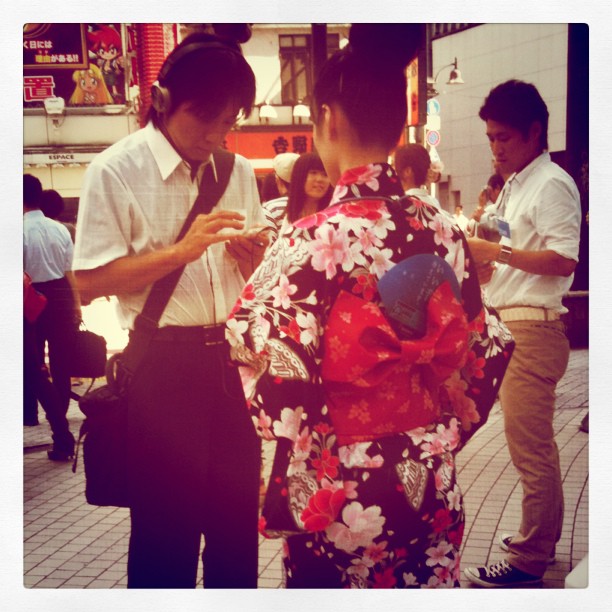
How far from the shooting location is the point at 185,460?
7.69 feet

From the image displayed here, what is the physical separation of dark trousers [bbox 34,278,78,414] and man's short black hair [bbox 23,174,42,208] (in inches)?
11.4

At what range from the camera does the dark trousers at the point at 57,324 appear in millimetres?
2521

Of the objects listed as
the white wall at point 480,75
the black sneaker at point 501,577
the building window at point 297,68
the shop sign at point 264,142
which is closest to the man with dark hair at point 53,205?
the shop sign at point 264,142

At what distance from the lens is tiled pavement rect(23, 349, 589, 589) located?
2818 mm

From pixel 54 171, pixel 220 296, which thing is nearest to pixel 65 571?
pixel 220 296

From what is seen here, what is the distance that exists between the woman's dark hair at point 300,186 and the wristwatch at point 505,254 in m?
0.68

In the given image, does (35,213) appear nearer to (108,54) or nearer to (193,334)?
(108,54)

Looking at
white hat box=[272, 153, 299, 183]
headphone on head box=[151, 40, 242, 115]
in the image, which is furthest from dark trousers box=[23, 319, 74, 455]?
white hat box=[272, 153, 299, 183]

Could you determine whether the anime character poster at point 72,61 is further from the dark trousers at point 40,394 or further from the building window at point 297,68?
the dark trousers at point 40,394

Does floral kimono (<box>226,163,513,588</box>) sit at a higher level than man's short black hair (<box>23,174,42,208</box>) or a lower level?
lower

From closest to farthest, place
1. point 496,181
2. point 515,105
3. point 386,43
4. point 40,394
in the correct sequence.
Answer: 1. point 386,43
2. point 515,105
3. point 40,394
4. point 496,181

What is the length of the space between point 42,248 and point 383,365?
4.60 feet

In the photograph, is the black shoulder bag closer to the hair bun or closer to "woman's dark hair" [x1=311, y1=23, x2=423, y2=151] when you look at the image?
"woman's dark hair" [x1=311, y1=23, x2=423, y2=151]

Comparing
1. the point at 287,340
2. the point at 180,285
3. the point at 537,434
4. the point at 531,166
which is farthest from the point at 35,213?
the point at 537,434
